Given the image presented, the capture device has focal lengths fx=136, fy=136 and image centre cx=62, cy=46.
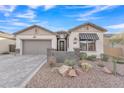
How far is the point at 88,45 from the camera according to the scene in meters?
18.0

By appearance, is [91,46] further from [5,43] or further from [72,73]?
[5,43]

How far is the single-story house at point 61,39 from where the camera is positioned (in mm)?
17922

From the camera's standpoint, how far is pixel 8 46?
2548 cm

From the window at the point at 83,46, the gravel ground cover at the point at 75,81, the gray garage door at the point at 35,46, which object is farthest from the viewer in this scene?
the gray garage door at the point at 35,46

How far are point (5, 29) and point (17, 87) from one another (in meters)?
24.8

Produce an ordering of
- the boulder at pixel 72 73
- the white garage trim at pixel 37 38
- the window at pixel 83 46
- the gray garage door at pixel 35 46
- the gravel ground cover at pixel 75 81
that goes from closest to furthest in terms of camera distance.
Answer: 1. the gravel ground cover at pixel 75 81
2. the boulder at pixel 72 73
3. the window at pixel 83 46
4. the white garage trim at pixel 37 38
5. the gray garage door at pixel 35 46

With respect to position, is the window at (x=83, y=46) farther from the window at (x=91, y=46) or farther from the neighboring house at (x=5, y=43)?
the neighboring house at (x=5, y=43)

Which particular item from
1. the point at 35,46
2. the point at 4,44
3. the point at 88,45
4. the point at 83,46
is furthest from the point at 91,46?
the point at 4,44

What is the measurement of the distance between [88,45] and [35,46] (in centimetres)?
837

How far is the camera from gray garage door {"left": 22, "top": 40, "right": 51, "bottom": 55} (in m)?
21.3

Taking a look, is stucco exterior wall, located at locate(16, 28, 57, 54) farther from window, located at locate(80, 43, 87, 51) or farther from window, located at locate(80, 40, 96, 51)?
window, located at locate(80, 40, 96, 51)

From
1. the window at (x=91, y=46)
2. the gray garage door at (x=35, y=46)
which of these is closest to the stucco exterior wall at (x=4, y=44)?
the gray garage door at (x=35, y=46)

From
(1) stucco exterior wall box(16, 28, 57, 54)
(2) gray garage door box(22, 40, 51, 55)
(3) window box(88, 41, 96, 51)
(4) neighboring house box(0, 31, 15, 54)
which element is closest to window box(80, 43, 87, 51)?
(3) window box(88, 41, 96, 51)
